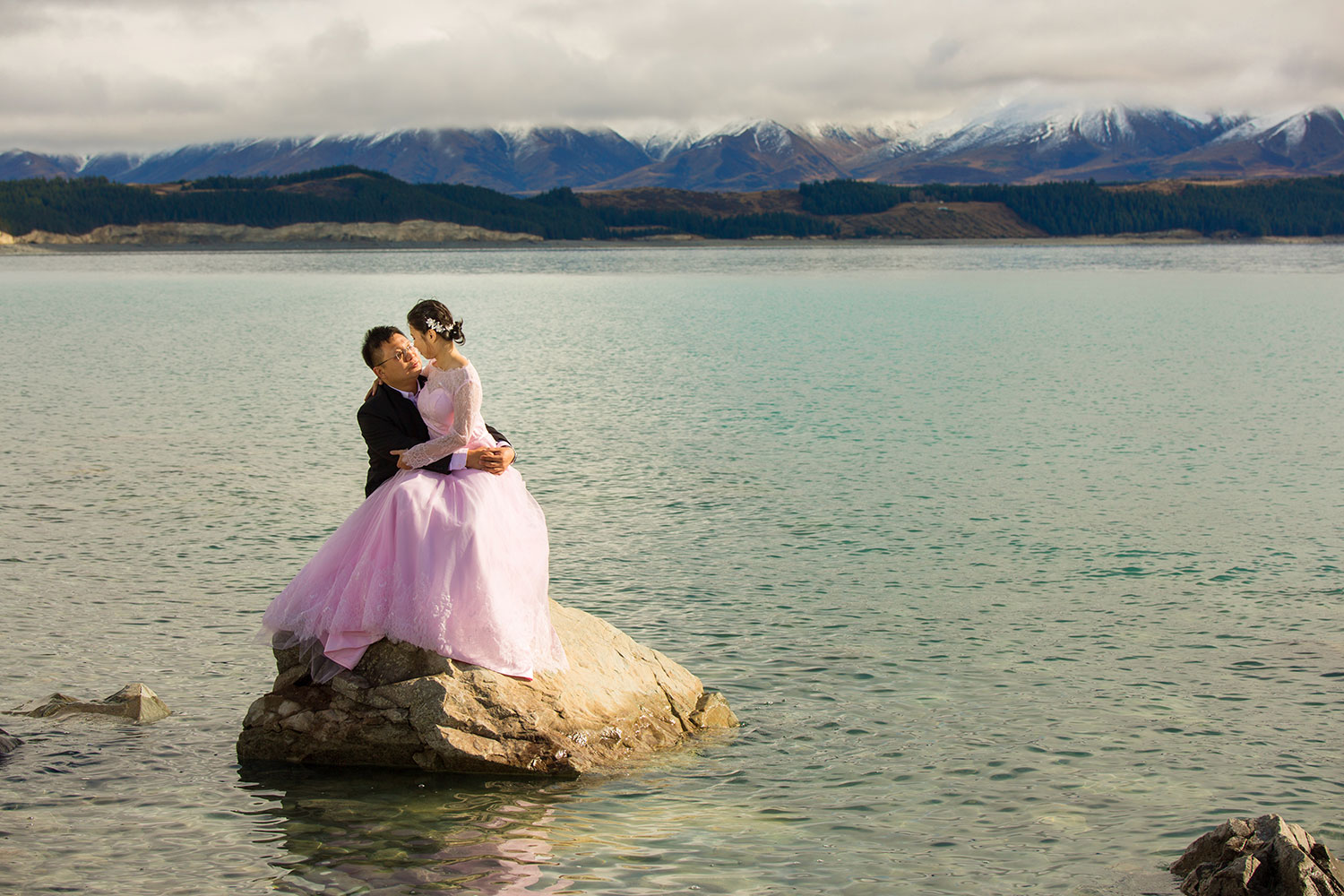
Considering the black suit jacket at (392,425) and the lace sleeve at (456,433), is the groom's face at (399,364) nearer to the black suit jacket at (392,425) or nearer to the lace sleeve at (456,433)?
the black suit jacket at (392,425)

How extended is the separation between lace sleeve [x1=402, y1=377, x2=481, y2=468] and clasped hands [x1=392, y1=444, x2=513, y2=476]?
0.08 m

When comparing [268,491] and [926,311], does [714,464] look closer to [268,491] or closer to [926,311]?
[268,491]

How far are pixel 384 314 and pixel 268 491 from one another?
176 ft

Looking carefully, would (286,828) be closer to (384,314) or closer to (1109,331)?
(1109,331)

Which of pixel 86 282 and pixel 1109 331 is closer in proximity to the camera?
pixel 1109 331

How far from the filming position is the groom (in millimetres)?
8750

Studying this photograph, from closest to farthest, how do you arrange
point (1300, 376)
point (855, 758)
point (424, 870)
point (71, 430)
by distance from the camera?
1. point (424, 870)
2. point (855, 758)
3. point (71, 430)
4. point (1300, 376)

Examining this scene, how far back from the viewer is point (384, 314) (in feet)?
236

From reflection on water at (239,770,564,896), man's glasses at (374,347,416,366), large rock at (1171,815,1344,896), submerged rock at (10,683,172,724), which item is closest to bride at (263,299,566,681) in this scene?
man's glasses at (374,347,416,366)

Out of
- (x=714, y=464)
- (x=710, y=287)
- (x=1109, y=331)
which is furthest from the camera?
(x=710, y=287)

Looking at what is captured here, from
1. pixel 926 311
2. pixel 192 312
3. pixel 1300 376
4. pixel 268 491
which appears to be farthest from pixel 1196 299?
pixel 268 491

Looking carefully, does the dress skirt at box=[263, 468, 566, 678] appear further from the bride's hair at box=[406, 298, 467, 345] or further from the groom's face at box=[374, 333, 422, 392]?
the bride's hair at box=[406, 298, 467, 345]

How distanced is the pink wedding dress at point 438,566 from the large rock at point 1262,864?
4.58 metres

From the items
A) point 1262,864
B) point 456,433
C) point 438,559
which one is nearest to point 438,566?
point 438,559
